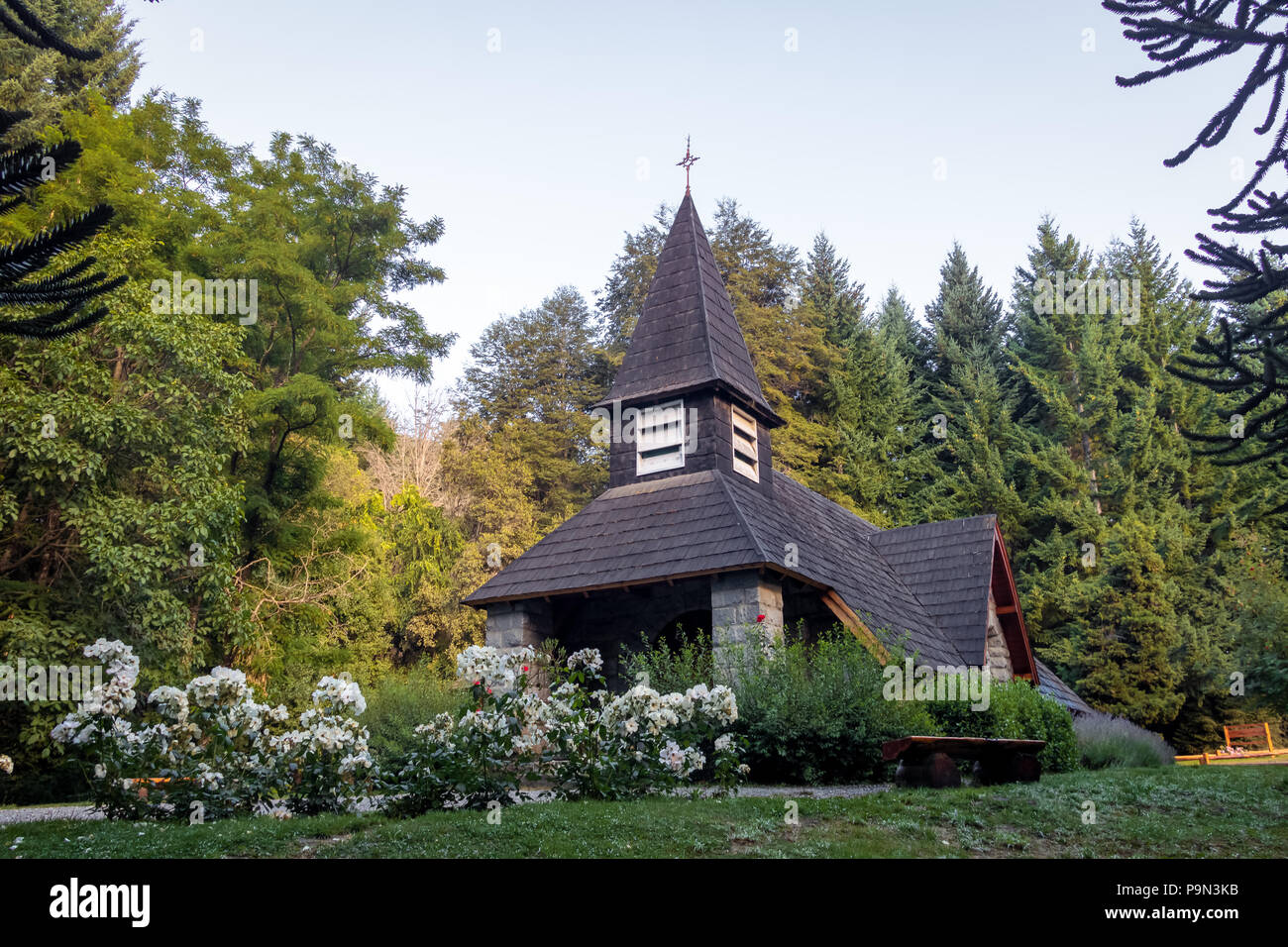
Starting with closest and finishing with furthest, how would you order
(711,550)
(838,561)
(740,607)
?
(740,607), (711,550), (838,561)

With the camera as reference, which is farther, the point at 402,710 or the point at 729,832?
the point at 402,710

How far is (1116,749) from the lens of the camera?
15.9 metres

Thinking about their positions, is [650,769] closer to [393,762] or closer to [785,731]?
[393,762]

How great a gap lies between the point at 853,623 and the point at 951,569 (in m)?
6.46

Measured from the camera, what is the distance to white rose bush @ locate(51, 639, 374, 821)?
6883 mm

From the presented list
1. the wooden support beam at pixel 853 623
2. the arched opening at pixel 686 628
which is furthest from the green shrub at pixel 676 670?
the wooden support beam at pixel 853 623

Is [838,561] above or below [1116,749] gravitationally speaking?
→ above

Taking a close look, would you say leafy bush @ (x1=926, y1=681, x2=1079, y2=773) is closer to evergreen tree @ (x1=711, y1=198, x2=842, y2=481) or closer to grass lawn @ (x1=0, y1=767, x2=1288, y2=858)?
grass lawn @ (x1=0, y1=767, x2=1288, y2=858)

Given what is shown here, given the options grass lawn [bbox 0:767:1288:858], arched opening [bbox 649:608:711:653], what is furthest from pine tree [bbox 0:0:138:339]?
arched opening [bbox 649:608:711:653]

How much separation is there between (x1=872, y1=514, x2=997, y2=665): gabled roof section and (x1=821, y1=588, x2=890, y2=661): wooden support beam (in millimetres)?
4370

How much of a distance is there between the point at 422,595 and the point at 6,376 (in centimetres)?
1633

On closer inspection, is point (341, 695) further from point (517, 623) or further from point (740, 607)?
point (517, 623)

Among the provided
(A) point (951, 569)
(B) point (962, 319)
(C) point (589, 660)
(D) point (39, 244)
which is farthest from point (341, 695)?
(B) point (962, 319)
